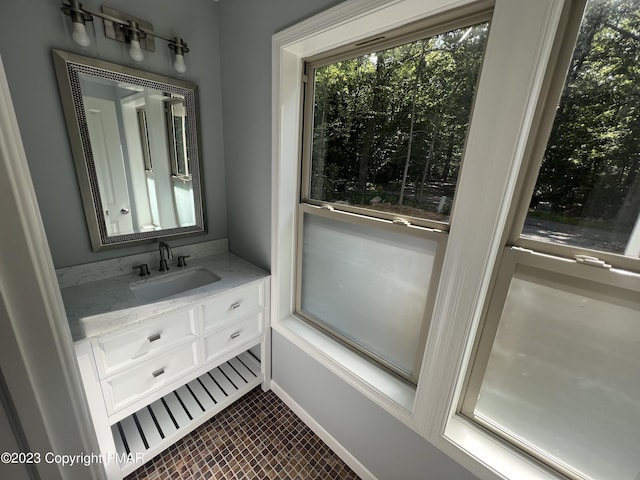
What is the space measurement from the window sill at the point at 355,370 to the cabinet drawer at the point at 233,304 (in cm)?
21

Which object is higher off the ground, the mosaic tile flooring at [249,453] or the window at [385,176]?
the window at [385,176]

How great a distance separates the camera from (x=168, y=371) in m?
1.29

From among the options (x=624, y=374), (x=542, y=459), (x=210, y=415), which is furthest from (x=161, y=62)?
(x=542, y=459)

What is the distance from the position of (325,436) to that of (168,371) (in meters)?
0.91

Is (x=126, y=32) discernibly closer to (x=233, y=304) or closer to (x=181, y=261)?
A: (x=181, y=261)

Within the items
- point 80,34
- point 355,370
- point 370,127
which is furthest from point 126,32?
point 355,370

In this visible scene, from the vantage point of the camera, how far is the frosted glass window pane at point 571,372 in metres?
0.74

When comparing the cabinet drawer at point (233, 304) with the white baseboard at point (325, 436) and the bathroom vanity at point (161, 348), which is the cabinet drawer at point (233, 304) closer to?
the bathroom vanity at point (161, 348)

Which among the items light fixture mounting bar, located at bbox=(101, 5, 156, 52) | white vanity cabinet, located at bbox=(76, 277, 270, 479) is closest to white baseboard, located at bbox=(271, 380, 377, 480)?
white vanity cabinet, located at bbox=(76, 277, 270, 479)

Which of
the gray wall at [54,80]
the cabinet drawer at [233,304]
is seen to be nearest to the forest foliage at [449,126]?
the cabinet drawer at [233,304]

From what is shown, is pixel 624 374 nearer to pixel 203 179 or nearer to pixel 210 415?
pixel 210 415

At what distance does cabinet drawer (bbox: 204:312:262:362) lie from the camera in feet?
4.66

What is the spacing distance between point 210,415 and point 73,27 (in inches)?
78.5

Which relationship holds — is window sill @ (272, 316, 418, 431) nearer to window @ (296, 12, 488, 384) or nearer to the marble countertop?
window @ (296, 12, 488, 384)
